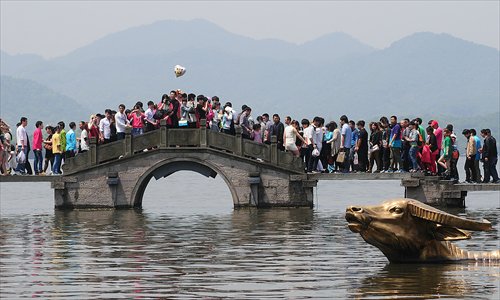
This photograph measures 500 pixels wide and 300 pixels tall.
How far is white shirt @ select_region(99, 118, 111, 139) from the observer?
4228 centimetres

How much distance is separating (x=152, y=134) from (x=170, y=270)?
60.6 ft

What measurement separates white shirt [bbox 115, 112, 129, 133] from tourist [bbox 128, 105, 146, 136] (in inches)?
11.5

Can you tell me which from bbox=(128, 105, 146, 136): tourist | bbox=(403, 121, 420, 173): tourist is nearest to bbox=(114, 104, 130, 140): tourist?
bbox=(128, 105, 146, 136): tourist

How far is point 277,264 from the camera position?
24.6 metres

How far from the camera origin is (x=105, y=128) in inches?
1670

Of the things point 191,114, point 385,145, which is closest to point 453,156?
point 385,145

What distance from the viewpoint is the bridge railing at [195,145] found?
4197 centimetres

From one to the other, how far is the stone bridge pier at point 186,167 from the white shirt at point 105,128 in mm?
842

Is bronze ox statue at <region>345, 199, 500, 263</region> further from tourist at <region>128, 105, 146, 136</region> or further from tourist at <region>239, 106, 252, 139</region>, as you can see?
tourist at <region>128, 105, 146, 136</region>

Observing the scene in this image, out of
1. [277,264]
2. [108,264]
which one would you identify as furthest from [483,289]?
[108,264]

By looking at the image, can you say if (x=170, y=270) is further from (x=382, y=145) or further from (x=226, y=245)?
(x=382, y=145)

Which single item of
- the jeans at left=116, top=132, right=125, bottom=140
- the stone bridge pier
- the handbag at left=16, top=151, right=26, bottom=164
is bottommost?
the stone bridge pier

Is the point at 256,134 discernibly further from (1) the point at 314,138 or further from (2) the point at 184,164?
(2) the point at 184,164

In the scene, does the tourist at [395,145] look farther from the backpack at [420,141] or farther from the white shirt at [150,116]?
the white shirt at [150,116]
